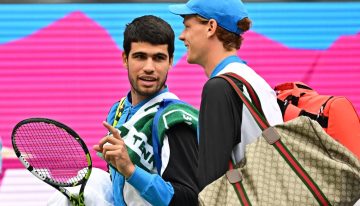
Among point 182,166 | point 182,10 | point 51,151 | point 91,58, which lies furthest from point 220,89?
point 91,58

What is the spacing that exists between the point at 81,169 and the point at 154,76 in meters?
0.57

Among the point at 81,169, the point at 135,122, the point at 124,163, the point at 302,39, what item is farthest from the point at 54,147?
the point at 302,39

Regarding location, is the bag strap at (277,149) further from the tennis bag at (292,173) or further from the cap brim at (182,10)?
the cap brim at (182,10)

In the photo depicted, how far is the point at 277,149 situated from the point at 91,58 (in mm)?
4306

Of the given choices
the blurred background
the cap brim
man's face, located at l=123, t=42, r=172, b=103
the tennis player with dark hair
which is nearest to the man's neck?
the cap brim

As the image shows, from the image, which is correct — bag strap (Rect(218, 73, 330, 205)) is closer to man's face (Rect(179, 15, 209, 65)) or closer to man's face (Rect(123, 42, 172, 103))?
man's face (Rect(179, 15, 209, 65))

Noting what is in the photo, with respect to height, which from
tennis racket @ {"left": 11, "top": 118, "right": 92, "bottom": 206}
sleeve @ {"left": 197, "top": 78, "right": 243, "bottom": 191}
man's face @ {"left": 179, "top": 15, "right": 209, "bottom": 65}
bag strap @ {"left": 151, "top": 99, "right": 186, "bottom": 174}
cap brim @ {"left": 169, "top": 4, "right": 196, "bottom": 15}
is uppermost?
cap brim @ {"left": 169, "top": 4, "right": 196, "bottom": 15}

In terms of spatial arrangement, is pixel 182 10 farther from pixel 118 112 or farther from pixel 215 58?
pixel 118 112

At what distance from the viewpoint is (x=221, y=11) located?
3.64 metres

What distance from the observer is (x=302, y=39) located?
24.7 feet

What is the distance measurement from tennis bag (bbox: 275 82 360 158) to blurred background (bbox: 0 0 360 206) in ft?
12.6

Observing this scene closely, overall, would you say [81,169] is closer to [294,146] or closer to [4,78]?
[294,146]

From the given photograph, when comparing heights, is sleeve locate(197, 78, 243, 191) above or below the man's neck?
below

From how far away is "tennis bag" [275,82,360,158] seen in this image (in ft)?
11.1
